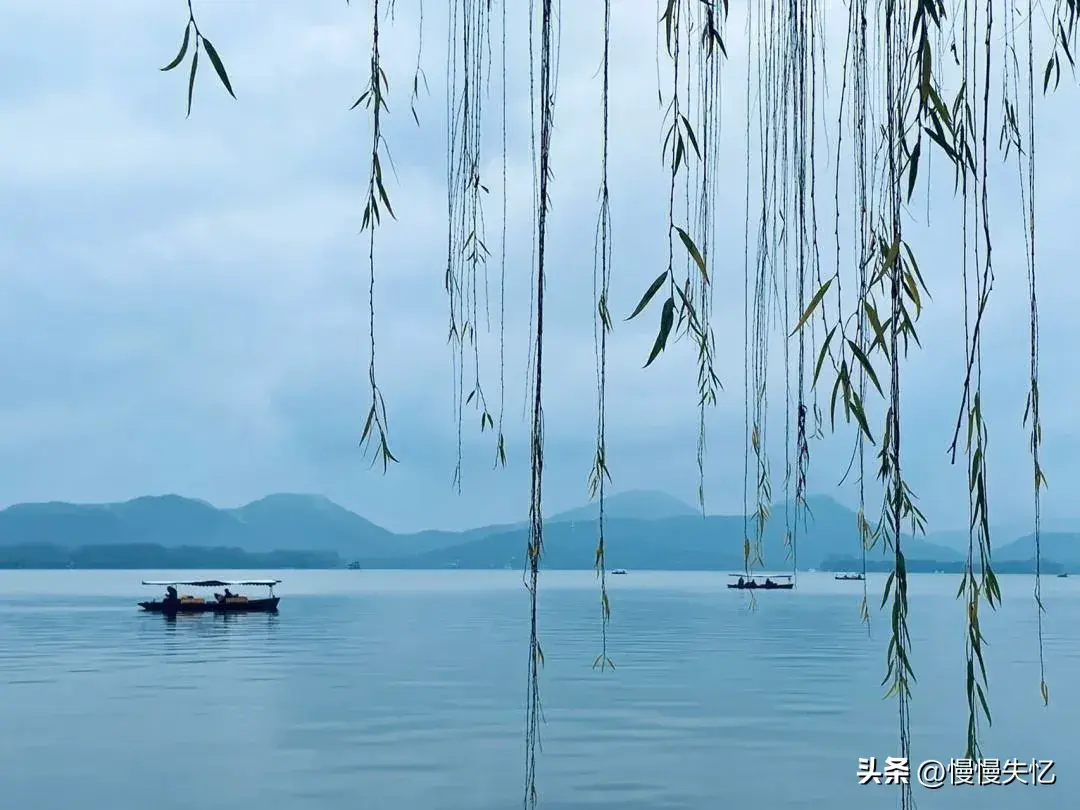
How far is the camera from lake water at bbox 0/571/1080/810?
2130cm

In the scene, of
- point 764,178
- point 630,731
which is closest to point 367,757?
point 630,731

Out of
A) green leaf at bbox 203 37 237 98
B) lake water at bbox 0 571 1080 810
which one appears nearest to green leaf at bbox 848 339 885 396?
green leaf at bbox 203 37 237 98

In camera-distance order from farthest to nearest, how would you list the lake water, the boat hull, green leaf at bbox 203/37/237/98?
the boat hull → the lake water → green leaf at bbox 203/37/237/98

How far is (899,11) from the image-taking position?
2.83 m

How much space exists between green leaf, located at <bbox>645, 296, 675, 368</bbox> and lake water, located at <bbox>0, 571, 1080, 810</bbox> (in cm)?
1740

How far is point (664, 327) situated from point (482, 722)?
90.5ft

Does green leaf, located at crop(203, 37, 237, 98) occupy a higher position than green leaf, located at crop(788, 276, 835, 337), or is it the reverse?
green leaf, located at crop(203, 37, 237, 98)

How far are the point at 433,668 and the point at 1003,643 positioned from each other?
2901cm

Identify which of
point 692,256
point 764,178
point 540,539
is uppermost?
point 764,178

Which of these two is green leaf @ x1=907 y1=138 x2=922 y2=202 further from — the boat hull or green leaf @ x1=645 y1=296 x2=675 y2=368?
the boat hull

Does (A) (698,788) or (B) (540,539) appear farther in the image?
(A) (698,788)

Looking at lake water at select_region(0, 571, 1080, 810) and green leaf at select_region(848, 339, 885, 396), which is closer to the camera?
green leaf at select_region(848, 339, 885, 396)

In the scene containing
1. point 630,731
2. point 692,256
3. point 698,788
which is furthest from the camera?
point 630,731

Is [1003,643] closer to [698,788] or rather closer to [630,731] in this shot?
[630,731]
